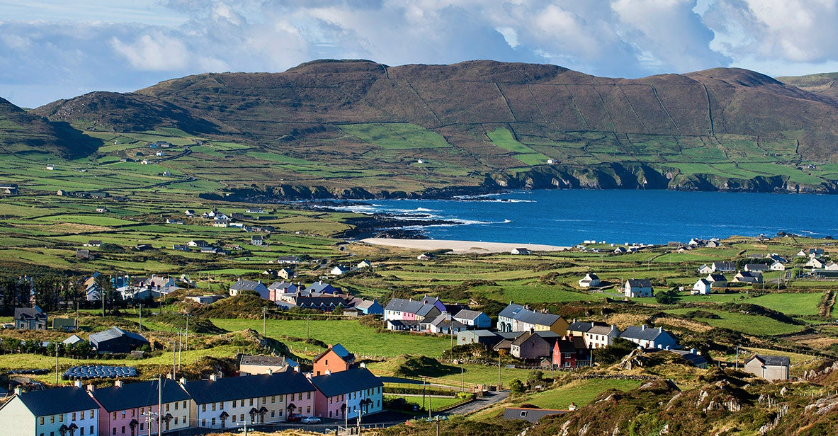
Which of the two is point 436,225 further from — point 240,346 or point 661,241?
point 240,346

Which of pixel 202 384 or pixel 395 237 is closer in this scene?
pixel 202 384

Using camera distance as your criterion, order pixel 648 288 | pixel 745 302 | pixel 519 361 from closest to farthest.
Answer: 1. pixel 519 361
2. pixel 745 302
3. pixel 648 288

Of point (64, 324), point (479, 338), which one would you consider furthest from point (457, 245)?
point (64, 324)

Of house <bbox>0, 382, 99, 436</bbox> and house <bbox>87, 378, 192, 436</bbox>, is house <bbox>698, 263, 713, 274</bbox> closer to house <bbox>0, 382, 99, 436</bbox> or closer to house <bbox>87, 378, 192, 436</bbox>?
house <bbox>87, 378, 192, 436</bbox>

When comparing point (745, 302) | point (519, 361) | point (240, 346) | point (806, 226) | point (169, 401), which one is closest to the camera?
point (169, 401)

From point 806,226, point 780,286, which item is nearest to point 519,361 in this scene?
point 780,286

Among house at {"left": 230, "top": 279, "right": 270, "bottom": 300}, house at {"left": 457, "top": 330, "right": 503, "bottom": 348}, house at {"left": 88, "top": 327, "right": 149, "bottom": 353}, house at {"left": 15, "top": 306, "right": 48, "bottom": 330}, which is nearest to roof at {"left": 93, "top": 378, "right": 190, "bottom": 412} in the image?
house at {"left": 88, "top": 327, "right": 149, "bottom": 353}
